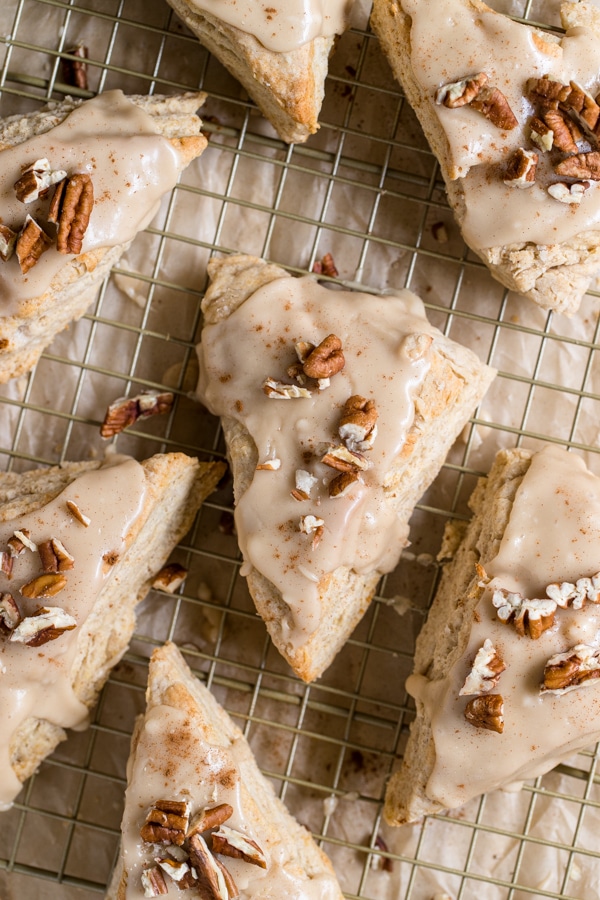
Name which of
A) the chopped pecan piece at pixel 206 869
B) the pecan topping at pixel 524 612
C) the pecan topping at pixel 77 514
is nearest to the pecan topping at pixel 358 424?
the pecan topping at pixel 524 612

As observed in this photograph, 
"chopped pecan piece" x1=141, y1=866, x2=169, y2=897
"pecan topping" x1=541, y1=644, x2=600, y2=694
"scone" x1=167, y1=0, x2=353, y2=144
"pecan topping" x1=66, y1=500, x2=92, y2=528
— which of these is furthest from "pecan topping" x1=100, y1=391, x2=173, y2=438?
"pecan topping" x1=541, y1=644, x2=600, y2=694

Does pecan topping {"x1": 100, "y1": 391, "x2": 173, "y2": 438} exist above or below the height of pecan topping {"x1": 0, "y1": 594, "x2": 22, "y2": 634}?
above

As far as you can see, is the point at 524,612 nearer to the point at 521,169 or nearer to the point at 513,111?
the point at 521,169

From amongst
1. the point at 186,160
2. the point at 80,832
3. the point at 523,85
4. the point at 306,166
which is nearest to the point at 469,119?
the point at 523,85

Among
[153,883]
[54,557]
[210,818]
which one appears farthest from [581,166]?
[153,883]

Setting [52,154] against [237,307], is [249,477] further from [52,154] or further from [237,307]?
[52,154]

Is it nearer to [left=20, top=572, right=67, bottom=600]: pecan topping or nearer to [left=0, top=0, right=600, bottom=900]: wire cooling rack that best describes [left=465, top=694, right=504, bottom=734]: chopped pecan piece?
[left=0, top=0, right=600, bottom=900]: wire cooling rack

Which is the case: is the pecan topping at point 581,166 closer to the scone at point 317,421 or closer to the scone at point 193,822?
the scone at point 317,421
